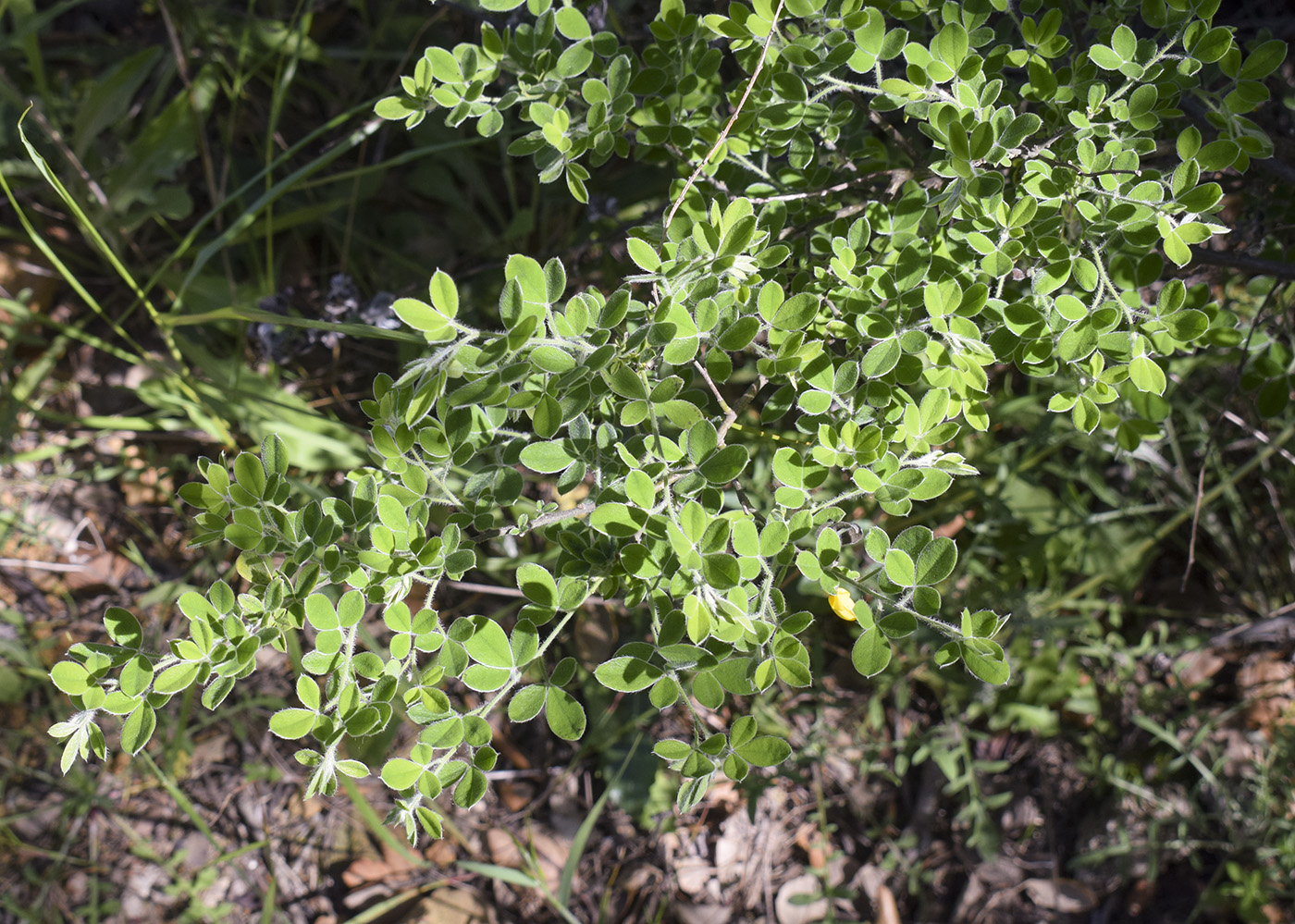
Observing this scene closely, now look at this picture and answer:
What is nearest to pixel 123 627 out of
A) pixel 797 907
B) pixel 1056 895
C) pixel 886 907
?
pixel 797 907

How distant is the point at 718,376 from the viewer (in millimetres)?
1180

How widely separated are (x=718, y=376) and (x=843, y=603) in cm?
37

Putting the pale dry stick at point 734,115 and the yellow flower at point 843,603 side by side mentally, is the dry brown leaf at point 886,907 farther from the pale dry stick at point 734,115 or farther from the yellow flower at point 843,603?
the pale dry stick at point 734,115

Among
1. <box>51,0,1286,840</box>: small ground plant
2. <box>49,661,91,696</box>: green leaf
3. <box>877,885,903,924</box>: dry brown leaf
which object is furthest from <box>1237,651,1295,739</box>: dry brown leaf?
<box>49,661,91,696</box>: green leaf

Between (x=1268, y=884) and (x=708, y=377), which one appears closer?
(x=708, y=377)

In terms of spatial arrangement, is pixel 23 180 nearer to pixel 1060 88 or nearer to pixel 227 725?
pixel 227 725

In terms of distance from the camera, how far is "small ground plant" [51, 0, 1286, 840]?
41.6 inches

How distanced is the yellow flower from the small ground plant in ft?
0.04

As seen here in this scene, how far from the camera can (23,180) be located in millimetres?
2594

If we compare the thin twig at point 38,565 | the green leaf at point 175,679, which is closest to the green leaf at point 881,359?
the green leaf at point 175,679

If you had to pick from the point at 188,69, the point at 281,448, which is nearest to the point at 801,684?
the point at 281,448

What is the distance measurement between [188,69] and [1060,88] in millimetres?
2603

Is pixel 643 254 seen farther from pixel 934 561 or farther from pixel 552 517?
pixel 934 561

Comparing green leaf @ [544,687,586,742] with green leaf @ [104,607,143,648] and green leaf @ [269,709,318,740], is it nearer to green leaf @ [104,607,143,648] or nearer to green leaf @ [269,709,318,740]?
green leaf @ [269,709,318,740]
